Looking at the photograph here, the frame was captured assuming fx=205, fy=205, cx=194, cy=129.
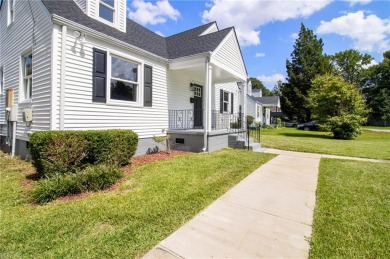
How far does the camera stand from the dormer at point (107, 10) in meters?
6.90

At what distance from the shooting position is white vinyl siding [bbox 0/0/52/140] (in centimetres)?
566

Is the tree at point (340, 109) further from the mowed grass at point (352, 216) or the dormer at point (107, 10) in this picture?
the dormer at point (107, 10)

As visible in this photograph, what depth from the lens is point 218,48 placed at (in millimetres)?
8609

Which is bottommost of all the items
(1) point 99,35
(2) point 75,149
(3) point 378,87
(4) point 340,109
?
(2) point 75,149

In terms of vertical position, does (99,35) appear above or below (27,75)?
above

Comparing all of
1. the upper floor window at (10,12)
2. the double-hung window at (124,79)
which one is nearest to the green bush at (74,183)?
the double-hung window at (124,79)

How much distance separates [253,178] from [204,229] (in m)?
2.69

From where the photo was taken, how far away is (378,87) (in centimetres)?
4444

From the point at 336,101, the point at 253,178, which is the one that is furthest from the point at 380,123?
the point at 253,178

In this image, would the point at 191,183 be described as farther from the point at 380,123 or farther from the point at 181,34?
the point at 380,123

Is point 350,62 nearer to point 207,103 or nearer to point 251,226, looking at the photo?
point 207,103

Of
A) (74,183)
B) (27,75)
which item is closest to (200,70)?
(27,75)

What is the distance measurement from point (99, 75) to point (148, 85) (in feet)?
6.54

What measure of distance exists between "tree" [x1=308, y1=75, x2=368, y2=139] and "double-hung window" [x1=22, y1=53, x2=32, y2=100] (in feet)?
61.9
